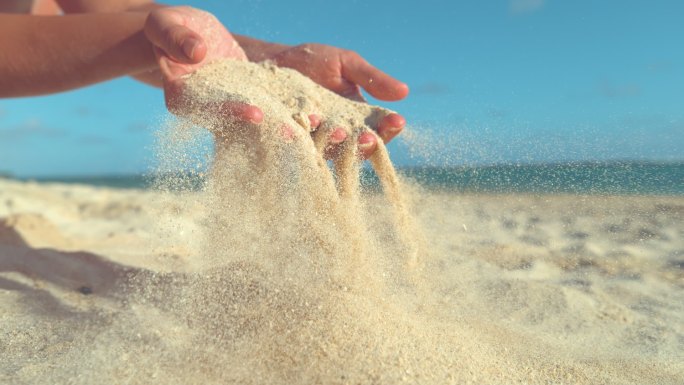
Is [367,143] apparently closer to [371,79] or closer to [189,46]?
[371,79]

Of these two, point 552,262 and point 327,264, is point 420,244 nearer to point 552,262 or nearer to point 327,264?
point 327,264

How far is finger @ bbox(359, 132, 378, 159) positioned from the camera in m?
2.27

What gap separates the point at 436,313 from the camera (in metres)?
2.28

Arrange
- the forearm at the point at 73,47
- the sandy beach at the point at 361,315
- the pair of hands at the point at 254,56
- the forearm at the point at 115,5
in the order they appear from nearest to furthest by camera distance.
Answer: the sandy beach at the point at 361,315 < the pair of hands at the point at 254,56 < the forearm at the point at 73,47 < the forearm at the point at 115,5

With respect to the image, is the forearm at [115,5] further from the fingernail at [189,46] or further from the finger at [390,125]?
the finger at [390,125]

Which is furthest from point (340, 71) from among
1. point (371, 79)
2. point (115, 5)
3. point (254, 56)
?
point (115, 5)

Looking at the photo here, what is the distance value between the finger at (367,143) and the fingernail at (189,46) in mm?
818

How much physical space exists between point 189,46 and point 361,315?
1.33m

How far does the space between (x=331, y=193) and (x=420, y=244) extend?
3.18ft

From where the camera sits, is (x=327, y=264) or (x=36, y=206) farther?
(x=36, y=206)

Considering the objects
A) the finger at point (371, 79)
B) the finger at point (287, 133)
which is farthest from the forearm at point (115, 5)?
the finger at point (287, 133)

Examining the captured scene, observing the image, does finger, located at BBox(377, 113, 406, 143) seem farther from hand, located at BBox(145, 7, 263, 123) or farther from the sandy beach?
hand, located at BBox(145, 7, 263, 123)

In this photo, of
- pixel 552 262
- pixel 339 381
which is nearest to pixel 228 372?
pixel 339 381

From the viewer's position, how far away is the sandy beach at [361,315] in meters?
1.66
